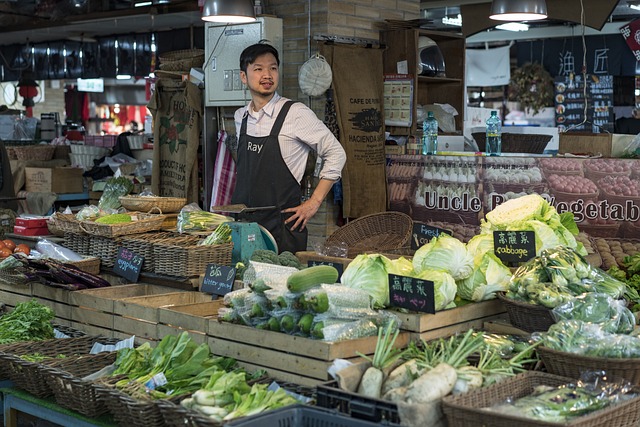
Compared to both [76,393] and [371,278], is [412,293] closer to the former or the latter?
[371,278]

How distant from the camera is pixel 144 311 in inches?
145

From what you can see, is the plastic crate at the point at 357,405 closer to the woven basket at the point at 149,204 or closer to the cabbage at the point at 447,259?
the cabbage at the point at 447,259

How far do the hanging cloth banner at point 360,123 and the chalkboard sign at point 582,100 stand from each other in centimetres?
916

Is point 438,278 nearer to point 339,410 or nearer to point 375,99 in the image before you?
point 339,410

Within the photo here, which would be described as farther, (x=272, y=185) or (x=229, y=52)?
(x=229, y=52)

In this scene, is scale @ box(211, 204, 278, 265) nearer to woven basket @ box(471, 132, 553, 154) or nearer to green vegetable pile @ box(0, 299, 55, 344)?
green vegetable pile @ box(0, 299, 55, 344)

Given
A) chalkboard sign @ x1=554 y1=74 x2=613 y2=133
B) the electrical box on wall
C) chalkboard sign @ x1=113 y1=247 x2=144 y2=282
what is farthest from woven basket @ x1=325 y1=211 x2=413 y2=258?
chalkboard sign @ x1=554 y1=74 x2=613 y2=133

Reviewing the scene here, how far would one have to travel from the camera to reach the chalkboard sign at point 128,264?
4.43 metres

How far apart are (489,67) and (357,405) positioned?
1455 cm

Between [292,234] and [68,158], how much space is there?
6888 mm

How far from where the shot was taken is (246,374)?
3.14 m

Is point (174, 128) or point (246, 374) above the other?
point (174, 128)

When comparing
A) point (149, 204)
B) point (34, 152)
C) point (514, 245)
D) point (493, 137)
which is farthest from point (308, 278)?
point (34, 152)

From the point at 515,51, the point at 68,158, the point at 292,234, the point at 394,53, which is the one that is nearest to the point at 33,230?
the point at 292,234
